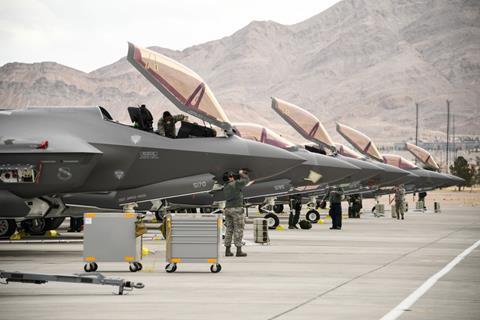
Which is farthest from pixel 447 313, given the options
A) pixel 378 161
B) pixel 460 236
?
pixel 378 161

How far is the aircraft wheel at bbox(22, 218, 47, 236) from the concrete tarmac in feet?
9.94

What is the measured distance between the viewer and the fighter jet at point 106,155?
2092 cm

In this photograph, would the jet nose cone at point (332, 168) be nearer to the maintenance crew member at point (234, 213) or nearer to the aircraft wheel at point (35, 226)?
the aircraft wheel at point (35, 226)

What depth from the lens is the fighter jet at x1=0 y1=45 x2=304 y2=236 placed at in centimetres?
2092

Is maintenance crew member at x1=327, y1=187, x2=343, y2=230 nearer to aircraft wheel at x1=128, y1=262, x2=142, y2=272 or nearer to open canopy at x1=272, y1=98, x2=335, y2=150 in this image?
open canopy at x1=272, y1=98, x2=335, y2=150

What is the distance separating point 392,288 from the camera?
49.0 feet

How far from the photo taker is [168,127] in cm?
2345

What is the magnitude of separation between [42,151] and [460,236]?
581 inches

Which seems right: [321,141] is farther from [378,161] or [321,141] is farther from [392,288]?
[392,288]

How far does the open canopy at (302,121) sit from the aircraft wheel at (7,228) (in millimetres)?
10698

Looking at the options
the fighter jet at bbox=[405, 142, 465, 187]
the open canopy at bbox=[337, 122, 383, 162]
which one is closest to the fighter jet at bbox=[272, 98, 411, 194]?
the open canopy at bbox=[337, 122, 383, 162]

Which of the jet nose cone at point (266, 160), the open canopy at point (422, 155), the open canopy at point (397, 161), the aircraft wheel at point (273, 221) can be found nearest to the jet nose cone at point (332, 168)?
the aircraft wheel at point (273, 221)

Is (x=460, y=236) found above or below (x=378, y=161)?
below

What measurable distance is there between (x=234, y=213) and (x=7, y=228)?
27.1 feet
